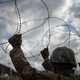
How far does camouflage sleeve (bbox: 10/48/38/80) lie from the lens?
7.28 metres

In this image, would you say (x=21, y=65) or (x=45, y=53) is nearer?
(x=21, y=65)

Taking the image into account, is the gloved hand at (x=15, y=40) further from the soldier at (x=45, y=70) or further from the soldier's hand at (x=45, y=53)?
the soldier's hand at (x=45, y=53)

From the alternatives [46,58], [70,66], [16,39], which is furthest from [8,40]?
[46,58]

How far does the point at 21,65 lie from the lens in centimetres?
749

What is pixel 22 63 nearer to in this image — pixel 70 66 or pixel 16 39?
pixel 16 39

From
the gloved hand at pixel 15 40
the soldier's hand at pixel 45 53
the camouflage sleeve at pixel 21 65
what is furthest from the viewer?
the soldier's hand at pixel 45 53

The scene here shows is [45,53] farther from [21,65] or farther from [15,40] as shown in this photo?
[21,65]

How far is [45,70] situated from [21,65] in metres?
0.55

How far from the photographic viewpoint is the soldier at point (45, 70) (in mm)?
7312

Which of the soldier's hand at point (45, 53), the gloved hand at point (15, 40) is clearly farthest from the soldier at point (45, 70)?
the soldier's hand at point (45, 53)

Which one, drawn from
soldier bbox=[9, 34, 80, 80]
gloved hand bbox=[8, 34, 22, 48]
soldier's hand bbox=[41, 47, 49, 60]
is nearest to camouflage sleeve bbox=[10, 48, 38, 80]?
soldier bbox=[9, 34, 80, 80]

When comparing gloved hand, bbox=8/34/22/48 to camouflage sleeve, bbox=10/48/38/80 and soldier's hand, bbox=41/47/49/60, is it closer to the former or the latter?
camouflage sleeve, bbox=10/48/38/80

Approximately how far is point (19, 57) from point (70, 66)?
143 cm

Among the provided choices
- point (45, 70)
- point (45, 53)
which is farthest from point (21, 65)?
point (45, 53)
